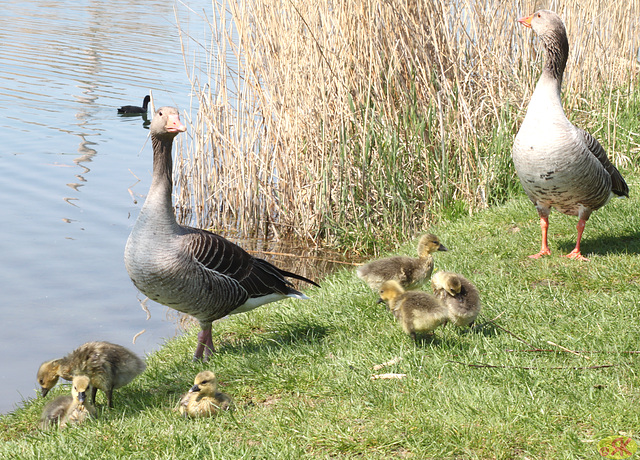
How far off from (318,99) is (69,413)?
19.3 ft

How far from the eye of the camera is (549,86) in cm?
708

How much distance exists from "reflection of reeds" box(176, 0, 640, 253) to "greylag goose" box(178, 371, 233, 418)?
5.28 metres

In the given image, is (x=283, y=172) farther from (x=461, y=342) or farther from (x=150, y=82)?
(x=150, y=82)

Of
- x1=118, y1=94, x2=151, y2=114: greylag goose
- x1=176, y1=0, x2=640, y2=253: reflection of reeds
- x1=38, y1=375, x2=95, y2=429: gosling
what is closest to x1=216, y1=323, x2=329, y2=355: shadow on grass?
x1=38, y1=375, x2=95, y2=429: gosling

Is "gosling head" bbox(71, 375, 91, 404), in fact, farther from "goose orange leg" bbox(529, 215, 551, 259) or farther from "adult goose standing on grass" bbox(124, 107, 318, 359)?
"goose orange leg" bbox(529, 215, 551, 259)

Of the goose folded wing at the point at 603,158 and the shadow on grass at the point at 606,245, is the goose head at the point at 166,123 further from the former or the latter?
the shadow on grass at the point at 606,245

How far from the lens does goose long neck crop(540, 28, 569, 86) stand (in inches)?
281

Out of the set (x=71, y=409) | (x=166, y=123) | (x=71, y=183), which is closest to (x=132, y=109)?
(x=71, y=183)

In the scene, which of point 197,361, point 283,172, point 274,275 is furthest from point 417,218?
point 197,361

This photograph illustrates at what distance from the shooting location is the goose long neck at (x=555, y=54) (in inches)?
281

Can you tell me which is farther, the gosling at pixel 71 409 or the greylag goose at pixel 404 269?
the greylag goose at pixel 404 269

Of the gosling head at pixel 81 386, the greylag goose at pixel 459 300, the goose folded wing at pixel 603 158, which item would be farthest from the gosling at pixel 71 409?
the goose folded wing at pixel 603 158

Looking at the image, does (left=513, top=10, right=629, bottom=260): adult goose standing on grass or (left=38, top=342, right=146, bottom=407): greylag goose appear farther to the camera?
(left=513, top=10, right=629, bottom=260): adult goose standing on grass

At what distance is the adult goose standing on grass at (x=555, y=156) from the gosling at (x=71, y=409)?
4.62 meters
